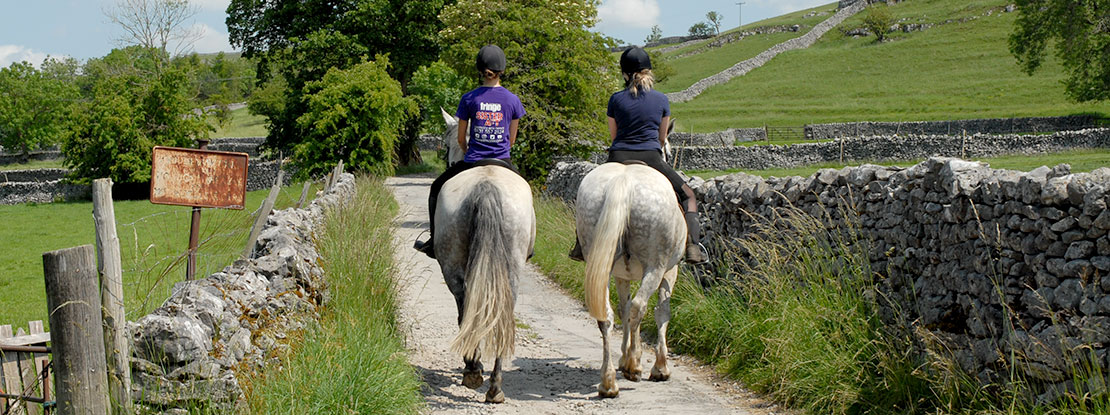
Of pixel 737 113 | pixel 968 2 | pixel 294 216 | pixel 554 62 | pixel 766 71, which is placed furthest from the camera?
pixel 968 2

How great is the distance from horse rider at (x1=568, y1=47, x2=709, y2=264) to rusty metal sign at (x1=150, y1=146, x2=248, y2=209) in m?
3.12

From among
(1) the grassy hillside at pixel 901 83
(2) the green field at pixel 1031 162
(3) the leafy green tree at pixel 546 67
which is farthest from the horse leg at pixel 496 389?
(1) the grassy hillside at pixel 901 83

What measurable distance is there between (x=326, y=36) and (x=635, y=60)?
32824mm

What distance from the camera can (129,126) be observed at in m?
40.1

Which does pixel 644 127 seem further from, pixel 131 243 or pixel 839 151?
pixel 839 151

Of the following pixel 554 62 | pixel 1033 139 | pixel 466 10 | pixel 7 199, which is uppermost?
pixel 466 10

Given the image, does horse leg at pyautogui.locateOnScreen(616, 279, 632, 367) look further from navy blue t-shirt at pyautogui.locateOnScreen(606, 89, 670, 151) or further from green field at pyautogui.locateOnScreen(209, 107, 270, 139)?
green field at pyautogui.locateOnScreen(209, 107, 270, 139)

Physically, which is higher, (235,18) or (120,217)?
(235,18)

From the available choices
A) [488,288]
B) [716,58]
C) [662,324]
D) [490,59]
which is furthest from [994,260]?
[716,58]

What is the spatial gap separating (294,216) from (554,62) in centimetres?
1025

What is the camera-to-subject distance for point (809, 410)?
5.64 meters

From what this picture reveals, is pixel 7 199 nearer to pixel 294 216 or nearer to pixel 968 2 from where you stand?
pixel 294 216

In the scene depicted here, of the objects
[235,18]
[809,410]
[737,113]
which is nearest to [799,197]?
[809,410]

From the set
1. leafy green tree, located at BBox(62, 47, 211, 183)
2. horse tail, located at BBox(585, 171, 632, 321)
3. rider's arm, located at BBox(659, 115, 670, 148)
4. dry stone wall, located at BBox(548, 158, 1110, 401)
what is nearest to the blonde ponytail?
rider's arm, located at BBox(659, 115, 670, 148)
